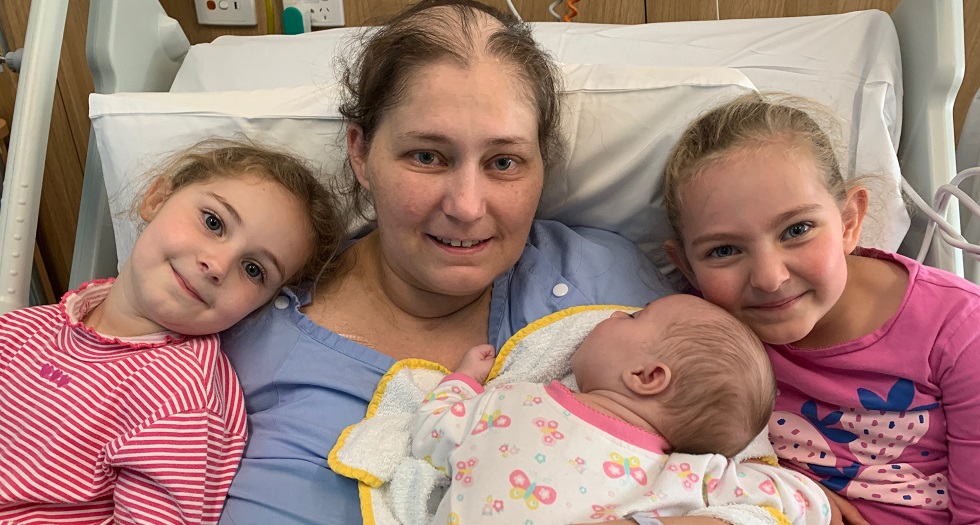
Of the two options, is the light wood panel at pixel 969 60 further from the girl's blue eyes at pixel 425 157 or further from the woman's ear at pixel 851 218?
the girl's blue eyes at pixel 425 157

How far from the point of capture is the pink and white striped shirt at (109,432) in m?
1.08

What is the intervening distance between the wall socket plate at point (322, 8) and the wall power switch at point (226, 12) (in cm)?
11

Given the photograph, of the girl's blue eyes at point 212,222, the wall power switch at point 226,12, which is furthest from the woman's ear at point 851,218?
the wall power switch at point 226,12

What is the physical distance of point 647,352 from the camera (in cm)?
110

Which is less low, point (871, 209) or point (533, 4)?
point (533, 4)

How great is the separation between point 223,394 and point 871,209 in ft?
3.89

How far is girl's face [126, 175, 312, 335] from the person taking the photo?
46.3 inches

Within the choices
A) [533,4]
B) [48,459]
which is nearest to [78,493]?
[48,459]

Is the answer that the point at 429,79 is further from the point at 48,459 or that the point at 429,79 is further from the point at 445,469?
the point at 48,459

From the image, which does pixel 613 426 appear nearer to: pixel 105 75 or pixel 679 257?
pixel 679 257

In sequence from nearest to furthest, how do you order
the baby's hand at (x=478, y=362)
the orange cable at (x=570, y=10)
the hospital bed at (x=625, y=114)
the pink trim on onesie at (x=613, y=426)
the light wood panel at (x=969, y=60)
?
the pink trim on onesie at (x=613, y=426) < the baby's hand at (x=478, y=362) < the hospital bed at (x=625, y=114) < the light wood panel at (x=969, y=60) < the orange cable at (x=570, y=10)

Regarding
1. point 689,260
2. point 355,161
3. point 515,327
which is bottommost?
point 515,327

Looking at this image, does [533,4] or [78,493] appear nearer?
[78,493]

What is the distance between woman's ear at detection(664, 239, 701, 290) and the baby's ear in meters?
0.26
